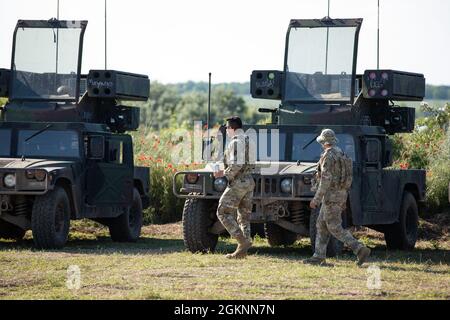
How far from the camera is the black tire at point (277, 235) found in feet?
59.6

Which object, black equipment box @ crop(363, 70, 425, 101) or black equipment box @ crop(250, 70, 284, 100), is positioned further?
black equipment box @ crop(250, 70, 284, 100)

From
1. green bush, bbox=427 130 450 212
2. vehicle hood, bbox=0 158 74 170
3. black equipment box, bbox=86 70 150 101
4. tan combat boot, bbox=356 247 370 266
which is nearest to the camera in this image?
tan combat boot, bbox=356 247 370 266

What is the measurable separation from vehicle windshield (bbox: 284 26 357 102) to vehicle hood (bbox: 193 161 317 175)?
170 cm

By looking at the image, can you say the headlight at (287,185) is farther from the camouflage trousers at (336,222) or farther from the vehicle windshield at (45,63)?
the vehicle windshield at (45,63)

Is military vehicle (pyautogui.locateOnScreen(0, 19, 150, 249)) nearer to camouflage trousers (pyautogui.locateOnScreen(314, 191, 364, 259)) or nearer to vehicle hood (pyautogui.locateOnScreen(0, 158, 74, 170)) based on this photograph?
vehicle hood (pyautogui.locateOnScreen(0, 158, 74, 170))

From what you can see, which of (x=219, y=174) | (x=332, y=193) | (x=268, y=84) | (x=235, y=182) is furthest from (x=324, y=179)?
(x=268, y=84)

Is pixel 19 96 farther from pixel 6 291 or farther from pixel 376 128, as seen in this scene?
pixel 6 291

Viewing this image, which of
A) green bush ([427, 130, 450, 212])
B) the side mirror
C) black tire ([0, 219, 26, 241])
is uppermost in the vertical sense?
the side mirror

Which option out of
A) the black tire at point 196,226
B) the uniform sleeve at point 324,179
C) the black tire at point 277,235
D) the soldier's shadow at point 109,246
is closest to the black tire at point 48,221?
the soldier's shadow at point 109,246

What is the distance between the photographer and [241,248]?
15031mm

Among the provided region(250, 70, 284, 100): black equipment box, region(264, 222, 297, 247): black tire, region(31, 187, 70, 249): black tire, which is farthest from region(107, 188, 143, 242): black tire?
region(250, 70, 284, 100): black equipment box

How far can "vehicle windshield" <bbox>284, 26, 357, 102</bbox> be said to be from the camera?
17750 millimetres
